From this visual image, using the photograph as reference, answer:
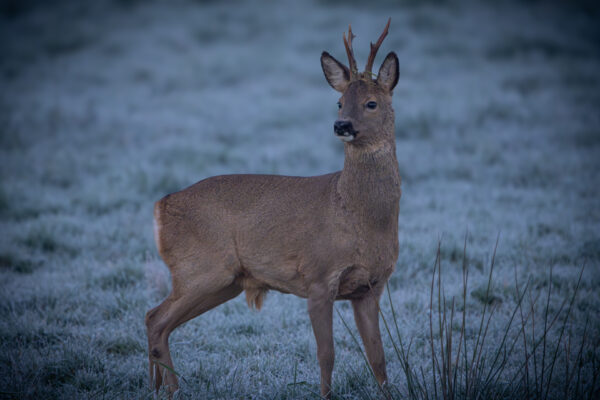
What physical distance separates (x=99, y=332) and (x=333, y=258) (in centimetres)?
218

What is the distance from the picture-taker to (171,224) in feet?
13.0

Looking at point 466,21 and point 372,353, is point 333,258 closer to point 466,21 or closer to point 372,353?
point 372,353

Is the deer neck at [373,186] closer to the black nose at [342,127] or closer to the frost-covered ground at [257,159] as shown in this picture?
the black nose at [342,127]

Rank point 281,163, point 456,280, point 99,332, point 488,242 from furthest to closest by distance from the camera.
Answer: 1. point 281,163
2. point 488,242
3. point 456,280
4. point 99,332

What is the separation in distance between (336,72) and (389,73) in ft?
1.12

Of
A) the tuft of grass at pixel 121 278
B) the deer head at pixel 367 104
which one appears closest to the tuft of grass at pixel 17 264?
the tuft of grass at pixel 121 278

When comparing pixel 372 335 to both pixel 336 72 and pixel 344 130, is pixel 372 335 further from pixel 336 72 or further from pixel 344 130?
pixel 336 72

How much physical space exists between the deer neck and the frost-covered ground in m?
1.07

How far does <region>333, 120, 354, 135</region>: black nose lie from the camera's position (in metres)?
3.44

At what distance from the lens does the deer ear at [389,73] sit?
366 centimetres

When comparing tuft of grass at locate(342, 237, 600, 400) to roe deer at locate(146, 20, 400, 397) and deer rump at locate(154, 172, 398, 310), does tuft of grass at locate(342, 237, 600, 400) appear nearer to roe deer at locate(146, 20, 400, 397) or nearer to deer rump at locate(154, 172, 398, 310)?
roe deer at locate(146, 20, 400, 397)

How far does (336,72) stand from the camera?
3828 mm

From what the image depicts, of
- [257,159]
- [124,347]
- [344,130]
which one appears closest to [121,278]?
[124,347]

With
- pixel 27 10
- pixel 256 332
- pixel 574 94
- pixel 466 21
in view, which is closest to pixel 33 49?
pixel 27 10
